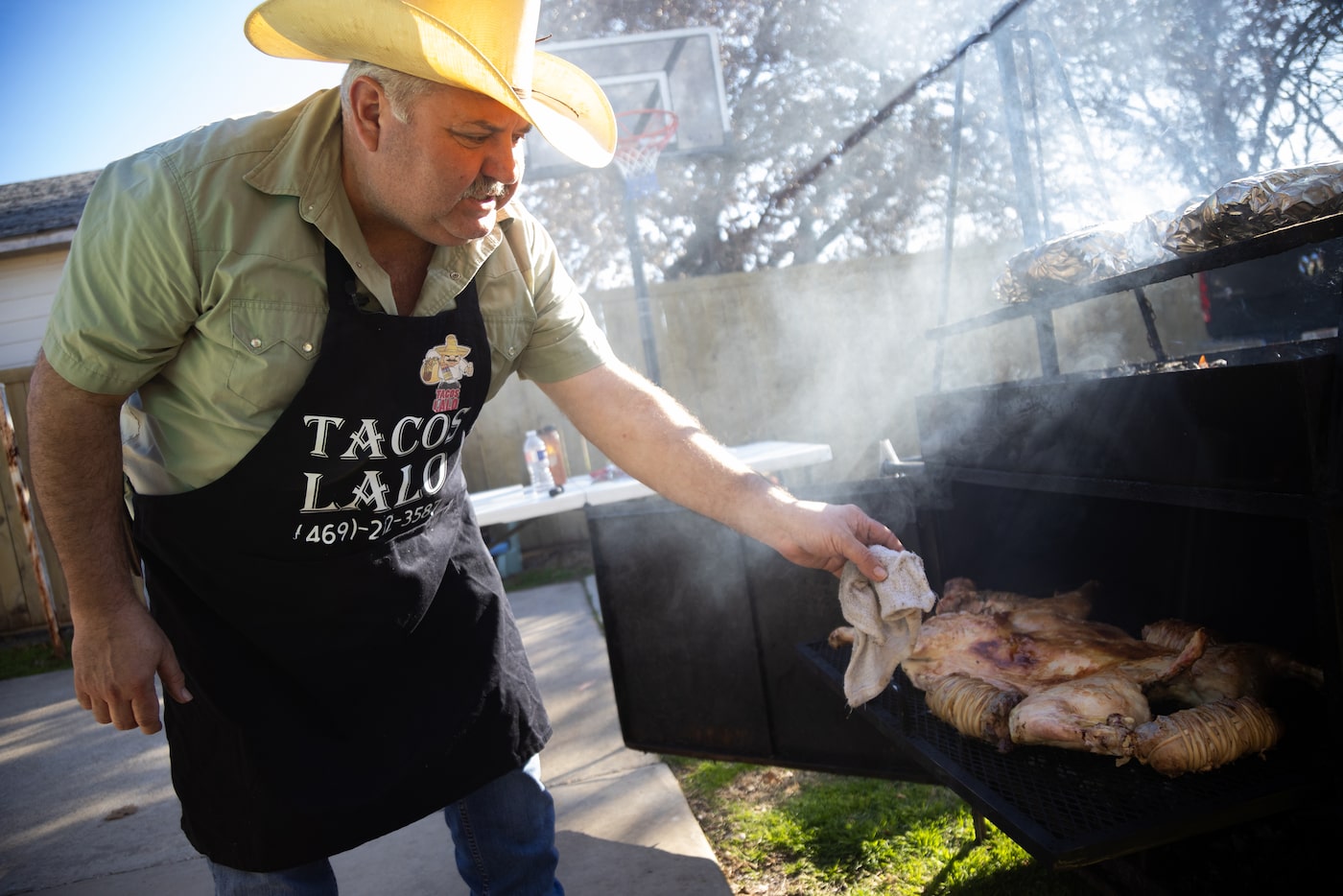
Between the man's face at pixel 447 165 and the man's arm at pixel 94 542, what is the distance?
63cm

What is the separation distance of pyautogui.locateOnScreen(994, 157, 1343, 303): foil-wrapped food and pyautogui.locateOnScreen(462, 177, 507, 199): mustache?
1596mm

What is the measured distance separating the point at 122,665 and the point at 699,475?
1.22 m

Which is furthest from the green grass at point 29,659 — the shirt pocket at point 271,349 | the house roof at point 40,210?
the shirt pocket at point 271,349

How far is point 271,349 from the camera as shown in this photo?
1585mm

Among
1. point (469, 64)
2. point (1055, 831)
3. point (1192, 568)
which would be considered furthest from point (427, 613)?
point (1192, 568)

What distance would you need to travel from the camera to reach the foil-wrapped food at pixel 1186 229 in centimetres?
180

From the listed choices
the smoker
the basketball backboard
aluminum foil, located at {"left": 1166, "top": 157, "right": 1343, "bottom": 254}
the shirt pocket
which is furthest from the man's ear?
the basketball backboard

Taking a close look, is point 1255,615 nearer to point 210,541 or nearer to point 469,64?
point 469,64

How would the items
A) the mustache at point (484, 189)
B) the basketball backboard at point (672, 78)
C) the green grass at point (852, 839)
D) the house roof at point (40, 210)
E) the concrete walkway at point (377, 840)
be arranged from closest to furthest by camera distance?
1. the mustache at point (484, 189)
2. the green grass at point (852, 839)
3. the concrete walkway at point (377, 840)
4. the basketball backboard at point (672, 78)
5. the house roof at point (40, 210)

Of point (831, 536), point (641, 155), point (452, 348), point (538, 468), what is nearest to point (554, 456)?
point (538, 468)

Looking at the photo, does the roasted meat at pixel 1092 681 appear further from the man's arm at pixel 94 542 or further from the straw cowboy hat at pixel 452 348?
the man's arm at pixel 94 542

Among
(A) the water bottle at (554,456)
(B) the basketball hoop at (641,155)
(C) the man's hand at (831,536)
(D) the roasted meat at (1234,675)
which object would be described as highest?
(B) the basketball hoop at (641,155)

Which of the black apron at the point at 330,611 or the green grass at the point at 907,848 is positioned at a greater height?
the black apron at the point at 330,611

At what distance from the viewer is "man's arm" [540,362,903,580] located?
184 cm
